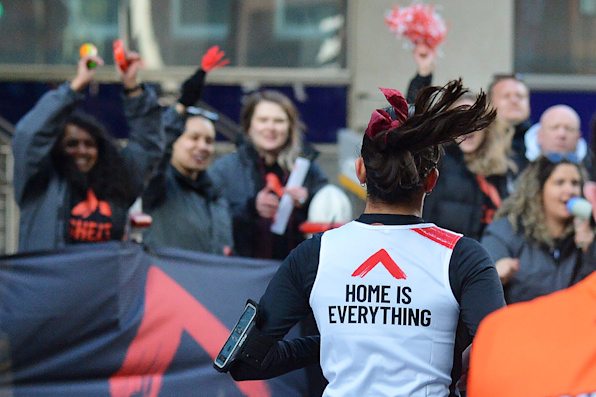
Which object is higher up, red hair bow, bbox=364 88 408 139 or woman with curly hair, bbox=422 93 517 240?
red hair bow, bbox=364 88 408 139

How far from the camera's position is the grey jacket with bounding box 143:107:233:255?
18.2ft

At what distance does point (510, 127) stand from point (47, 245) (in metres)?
3.42

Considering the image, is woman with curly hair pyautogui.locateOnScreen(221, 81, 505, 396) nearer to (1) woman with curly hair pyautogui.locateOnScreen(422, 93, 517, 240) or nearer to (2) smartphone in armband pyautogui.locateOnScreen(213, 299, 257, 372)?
(2) smartphone in armband pyautogui.locateOnScreen(213, 299, 257, 372)

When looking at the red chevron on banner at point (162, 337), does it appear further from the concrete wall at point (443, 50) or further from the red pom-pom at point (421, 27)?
the concrete wall at point (443, 50)

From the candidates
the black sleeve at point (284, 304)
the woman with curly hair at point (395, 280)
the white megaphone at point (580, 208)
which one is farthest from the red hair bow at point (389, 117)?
the white megaphone at point (580, 208)

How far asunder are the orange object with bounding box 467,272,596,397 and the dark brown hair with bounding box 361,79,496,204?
943 mm

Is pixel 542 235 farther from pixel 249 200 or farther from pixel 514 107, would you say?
pixel 249 200

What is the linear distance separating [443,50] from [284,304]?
852 centimetres

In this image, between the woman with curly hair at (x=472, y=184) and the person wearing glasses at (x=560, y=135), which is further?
the person wearing glasses at (x=560, y=135)

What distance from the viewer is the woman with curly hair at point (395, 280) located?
237 cm

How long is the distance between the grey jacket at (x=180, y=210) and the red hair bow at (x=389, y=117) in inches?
128

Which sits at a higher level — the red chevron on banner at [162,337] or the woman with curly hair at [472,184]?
the woman with curly hair at [472,184]

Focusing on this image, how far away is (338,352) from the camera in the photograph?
A: 2.44 metres

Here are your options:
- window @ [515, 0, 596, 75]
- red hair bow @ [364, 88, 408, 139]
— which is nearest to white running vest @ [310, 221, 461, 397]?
red hair bow @ [364, 88, 408, 139]
